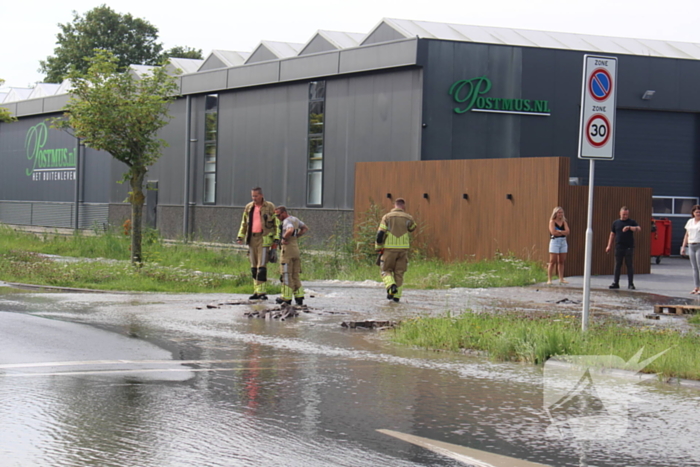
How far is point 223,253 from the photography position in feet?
85.3

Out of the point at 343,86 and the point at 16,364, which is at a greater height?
the point at 343,86

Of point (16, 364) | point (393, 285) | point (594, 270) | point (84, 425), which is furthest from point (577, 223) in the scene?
point (84, 425)

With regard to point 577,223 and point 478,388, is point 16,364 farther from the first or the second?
point 577,223

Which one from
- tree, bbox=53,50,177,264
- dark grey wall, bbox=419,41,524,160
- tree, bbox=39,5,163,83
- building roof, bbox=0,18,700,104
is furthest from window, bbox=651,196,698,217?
tree, bbox=39,5,163,83

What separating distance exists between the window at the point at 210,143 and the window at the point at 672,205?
1607cm

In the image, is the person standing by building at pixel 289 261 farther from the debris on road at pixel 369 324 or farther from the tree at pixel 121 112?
the tree at pixel 121 112

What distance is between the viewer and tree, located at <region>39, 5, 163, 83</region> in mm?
77875

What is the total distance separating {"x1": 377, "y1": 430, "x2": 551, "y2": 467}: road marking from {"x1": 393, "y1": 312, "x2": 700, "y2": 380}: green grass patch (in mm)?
3446

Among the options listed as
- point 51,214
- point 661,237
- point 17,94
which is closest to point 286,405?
point 661,237

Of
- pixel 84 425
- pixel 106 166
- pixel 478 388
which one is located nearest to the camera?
pixel 84 425

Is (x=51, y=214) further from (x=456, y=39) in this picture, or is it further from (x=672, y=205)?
(x=672, y=205)

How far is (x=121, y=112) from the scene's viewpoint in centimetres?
2212

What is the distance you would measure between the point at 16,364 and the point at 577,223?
1514 centimetres

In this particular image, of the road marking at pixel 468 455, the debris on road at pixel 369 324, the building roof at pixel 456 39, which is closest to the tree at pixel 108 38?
the building roof at pixel 456 39
